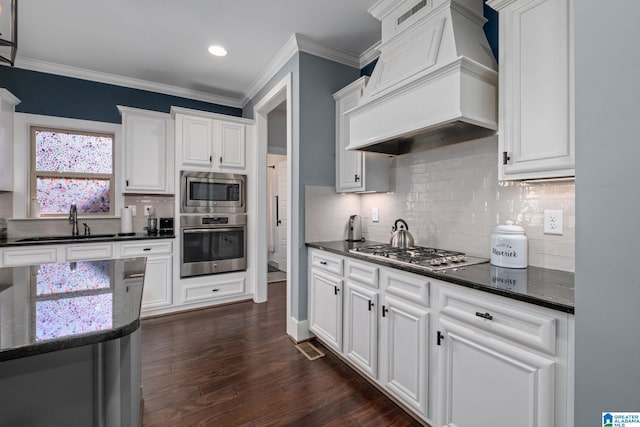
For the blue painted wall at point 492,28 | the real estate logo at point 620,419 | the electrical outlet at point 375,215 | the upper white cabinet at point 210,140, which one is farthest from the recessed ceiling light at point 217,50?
the real estate logo at point 620,419

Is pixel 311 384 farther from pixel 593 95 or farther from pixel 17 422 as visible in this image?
pixel 593 95

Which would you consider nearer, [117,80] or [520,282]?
[520,282]

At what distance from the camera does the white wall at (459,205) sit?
162 cm

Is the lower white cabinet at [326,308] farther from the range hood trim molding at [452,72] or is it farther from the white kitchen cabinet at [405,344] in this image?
the range hood trim molding at [452,72]

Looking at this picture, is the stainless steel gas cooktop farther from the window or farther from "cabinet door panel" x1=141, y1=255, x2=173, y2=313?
the window

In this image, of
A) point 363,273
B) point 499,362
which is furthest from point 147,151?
point 499,362

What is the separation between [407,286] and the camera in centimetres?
169

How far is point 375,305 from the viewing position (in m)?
1.93

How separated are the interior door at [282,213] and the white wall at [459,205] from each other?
9.77 ft

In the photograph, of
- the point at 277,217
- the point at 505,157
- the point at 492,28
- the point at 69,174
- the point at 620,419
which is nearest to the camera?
the point at 620,419

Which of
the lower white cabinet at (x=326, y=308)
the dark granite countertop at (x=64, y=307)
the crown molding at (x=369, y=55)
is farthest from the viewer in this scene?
the crown molding at (x=369, y=55)

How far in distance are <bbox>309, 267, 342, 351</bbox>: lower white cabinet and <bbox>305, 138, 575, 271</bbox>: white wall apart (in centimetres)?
45

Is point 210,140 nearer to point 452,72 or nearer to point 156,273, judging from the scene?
point 156,273

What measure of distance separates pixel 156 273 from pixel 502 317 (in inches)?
134
